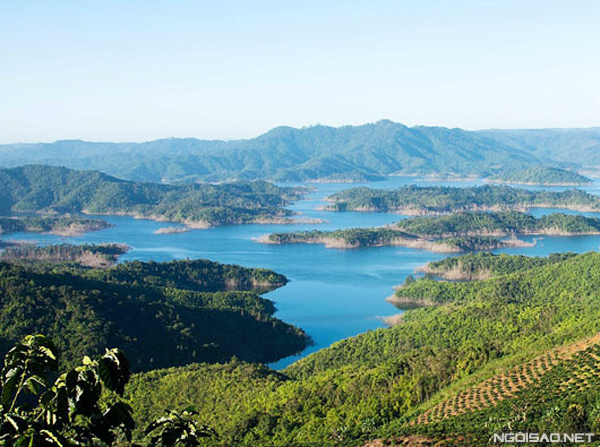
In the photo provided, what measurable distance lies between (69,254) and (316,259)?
49.5 metres

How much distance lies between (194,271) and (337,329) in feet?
109

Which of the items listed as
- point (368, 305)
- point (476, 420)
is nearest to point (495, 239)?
point (368, 305)

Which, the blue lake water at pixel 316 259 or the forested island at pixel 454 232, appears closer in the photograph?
the blue lake water at pixel 316 259

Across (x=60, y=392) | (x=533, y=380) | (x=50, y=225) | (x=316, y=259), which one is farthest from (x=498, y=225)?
(x=60, y=392)

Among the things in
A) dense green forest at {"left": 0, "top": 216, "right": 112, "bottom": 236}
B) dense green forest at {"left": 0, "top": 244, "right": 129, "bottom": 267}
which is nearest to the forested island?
dense green forest at {"left": 0, "top": 244, "right": 129, "bottom": 267}

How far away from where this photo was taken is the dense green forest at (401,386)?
24.7m

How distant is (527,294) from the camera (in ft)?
243

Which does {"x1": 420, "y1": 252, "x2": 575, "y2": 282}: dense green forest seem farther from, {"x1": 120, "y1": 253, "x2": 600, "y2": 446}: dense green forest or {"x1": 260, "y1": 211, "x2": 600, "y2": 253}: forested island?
{"x1": 120, "y1": 253, "x2": 600, "y2": 446}: dense green forest

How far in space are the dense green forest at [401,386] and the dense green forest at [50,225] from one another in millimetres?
128708

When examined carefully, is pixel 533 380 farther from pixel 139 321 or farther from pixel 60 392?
pixel 139 321

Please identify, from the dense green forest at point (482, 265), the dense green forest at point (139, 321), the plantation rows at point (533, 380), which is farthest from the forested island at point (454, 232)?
the plantation rows at point (533, 380)

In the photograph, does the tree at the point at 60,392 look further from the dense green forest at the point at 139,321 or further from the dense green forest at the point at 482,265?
the dense green forest at the point at 482,265

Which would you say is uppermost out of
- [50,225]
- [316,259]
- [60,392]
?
[60,392]

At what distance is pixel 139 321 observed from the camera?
60312mm
